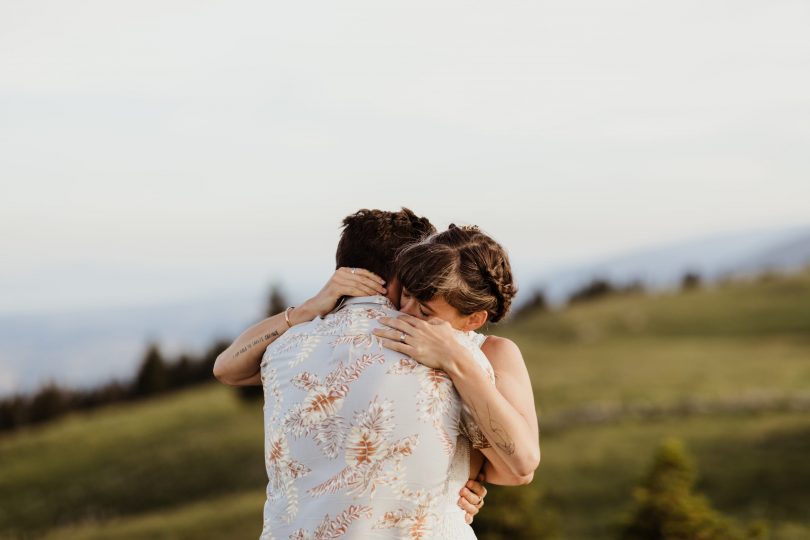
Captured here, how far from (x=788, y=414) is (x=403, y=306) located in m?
32.4

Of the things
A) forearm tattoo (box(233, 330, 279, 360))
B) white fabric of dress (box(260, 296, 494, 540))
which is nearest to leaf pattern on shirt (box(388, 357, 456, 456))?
white fabric of dress (box(260, 296, 494, 540))

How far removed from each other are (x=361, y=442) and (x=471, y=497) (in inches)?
21.9

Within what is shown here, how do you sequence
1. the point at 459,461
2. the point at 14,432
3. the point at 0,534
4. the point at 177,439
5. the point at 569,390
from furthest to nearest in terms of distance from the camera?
the point at 14,432
the point at 177,439
the point at 569,390
the point at 0,534
the point at 459,461

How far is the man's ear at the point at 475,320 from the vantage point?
3857mm

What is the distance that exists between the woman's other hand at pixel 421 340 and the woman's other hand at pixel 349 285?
6.2 inches

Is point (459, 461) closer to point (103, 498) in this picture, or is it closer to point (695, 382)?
point (695, 382)

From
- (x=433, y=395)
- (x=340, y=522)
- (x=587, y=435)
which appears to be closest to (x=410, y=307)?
(x=433, y=395)

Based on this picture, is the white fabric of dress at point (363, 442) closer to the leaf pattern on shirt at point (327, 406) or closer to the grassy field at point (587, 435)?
the leaf pattern on shirt at point (327, 406)

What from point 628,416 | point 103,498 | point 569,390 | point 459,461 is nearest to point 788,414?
point 628,416

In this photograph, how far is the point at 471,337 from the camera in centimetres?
386

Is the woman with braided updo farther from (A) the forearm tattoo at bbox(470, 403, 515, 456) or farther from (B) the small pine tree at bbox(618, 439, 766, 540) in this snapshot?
(B) the small pine tree at bbox(618, 439, 766, 540)

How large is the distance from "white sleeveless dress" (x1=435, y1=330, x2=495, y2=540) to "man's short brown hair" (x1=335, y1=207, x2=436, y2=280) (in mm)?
410

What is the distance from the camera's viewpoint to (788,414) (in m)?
33.1

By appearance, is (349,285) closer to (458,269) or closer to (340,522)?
(458,269)
